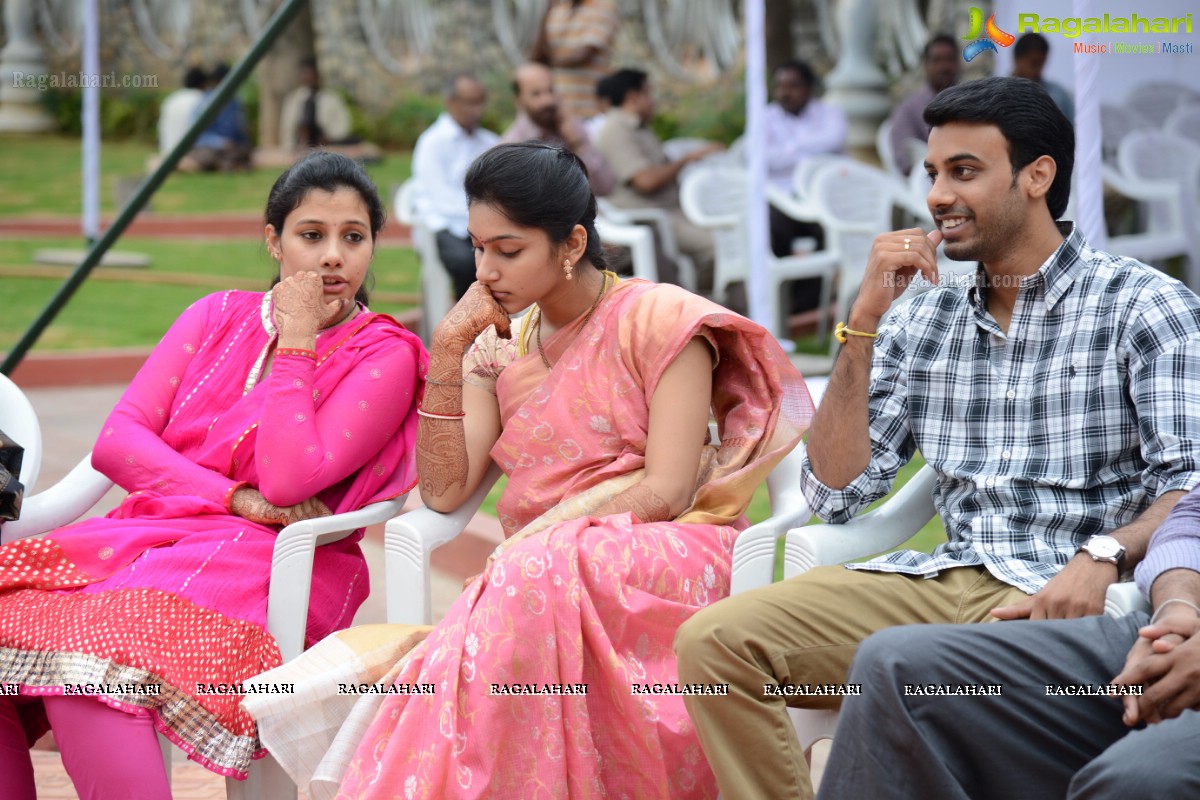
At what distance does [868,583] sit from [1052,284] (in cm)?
68

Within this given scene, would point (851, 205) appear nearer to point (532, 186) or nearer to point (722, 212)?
point (722, 212)

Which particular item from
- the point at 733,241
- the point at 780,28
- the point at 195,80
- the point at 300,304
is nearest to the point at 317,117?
the point at 195,80

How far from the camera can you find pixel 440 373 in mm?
3016

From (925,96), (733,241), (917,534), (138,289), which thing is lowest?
(138,289)

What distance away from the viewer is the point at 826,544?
2.78 metres

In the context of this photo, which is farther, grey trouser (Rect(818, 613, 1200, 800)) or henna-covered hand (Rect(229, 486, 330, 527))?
henna-covered hand (Rect(229, 486, 330, 527))

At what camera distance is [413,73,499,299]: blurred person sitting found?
745 cm

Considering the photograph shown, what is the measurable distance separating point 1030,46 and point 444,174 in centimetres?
324

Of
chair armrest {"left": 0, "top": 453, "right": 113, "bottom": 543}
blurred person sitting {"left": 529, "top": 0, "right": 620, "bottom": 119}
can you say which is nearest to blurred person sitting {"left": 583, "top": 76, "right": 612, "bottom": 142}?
blurred person sitting {"left": 529, "top": 0, "right": 620, "bottom": 119}

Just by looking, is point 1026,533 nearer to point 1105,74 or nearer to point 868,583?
point 868,583

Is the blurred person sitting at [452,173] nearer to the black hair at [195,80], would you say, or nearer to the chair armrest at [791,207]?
the chair armrest at [791,207]

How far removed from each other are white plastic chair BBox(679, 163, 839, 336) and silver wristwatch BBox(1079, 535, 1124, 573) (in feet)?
17.1

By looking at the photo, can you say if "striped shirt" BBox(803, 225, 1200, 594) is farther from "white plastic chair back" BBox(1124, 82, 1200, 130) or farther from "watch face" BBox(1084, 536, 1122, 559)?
"white plastic chair back" BBox(1124, 82, 1200, 130)

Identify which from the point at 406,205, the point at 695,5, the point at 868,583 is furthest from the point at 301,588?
the point at 695,5
